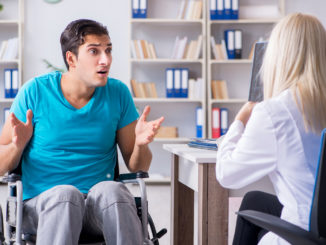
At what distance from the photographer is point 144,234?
5.63 feet

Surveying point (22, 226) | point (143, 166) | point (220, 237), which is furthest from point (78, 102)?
point (220, 237)


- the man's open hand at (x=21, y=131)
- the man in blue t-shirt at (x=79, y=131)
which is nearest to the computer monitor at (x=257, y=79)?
the man in blue t-shirt at (x=79, y=131)

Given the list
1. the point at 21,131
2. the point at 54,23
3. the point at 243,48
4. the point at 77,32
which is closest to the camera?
the point at 21,131

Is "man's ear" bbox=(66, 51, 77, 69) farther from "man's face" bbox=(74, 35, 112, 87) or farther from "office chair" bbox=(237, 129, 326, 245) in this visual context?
"office chair" bbox=(237, 129, 326, 245)

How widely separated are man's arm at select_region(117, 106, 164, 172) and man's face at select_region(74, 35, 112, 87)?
0.23 meters

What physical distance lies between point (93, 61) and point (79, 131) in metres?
0.29

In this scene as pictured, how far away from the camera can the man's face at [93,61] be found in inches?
76.0

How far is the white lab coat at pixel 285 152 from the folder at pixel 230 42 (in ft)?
12.9

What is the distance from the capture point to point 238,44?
507 centimetres

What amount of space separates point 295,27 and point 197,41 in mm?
3940

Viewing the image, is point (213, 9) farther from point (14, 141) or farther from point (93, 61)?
point (14, 141)

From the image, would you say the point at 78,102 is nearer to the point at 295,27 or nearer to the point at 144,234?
the point at 144,234

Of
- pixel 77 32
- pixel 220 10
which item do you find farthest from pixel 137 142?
pixel 220 10

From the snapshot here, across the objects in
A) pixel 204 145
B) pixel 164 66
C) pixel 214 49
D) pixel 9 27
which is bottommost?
pixel 204 145
